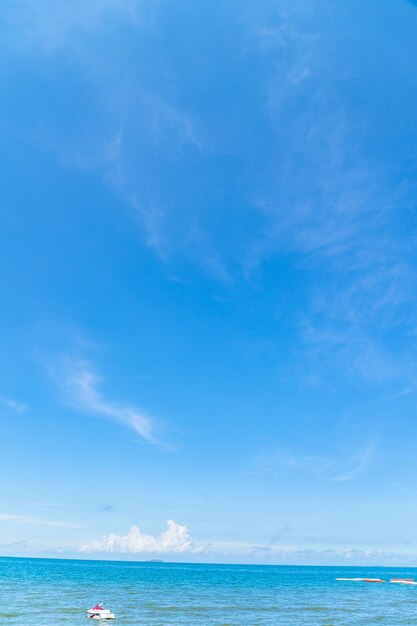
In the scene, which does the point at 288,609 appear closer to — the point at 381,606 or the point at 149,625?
the point at 381,606

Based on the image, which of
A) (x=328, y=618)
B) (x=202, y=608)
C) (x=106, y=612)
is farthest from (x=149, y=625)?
(x=328, y=618)

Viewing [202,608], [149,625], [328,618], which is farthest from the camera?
[202,608]

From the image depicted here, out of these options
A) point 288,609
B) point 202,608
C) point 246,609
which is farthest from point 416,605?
point 202,608

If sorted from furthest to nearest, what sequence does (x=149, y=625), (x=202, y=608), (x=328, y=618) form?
1. (x=202, y=608)
2. (x=328, y=618)
3. (x=149, y=625)

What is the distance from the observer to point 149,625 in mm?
Answer: 42406

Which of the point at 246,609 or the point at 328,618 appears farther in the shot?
the point at 246,609

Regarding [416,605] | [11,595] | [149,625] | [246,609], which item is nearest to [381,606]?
[416,605]

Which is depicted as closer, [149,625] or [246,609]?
[149,625]

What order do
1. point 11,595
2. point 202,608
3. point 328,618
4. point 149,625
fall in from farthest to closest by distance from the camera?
1. point 11,595
2. point 202,608
3. point 328,618
4. point 149,625

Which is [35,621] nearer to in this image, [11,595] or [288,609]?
[11,595]

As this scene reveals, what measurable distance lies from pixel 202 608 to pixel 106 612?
15.4 metres

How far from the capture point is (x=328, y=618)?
49719 millimetres

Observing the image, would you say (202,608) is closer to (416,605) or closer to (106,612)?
(106,612)

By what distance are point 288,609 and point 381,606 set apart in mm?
17317
